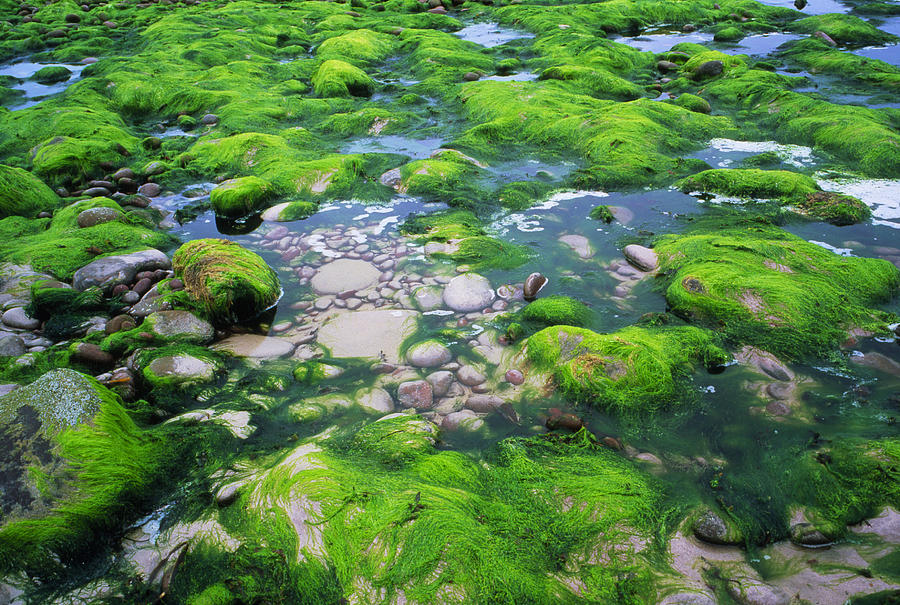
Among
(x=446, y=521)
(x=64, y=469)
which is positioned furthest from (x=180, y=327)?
(x=446, y=521)

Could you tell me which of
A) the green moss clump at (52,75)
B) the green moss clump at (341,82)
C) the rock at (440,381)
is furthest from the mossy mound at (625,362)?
the green moss clump at (52,75)

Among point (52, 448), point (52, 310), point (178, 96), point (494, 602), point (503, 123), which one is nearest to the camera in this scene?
point (494, 602)

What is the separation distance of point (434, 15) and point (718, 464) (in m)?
15.3

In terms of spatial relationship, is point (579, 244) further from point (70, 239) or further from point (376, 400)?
point (70, 239)

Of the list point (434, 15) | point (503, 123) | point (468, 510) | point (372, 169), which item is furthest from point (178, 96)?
point (468, 510)

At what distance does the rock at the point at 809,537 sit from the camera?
241cm

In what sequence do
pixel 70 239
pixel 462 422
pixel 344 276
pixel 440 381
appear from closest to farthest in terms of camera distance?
1. pixel 462 422
2. pixel 440 381
3. pixel 344 276
4. pixel 70 239

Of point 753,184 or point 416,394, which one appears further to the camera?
point 753,184

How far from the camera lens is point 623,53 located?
10.3 meters

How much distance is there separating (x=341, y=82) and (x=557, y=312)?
294 inches

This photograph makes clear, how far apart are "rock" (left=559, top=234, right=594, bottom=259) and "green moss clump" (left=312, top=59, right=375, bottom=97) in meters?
6.17

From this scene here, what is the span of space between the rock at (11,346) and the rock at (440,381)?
3.18 m

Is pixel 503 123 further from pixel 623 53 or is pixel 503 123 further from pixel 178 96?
pixel 178 96

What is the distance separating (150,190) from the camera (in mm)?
6469
